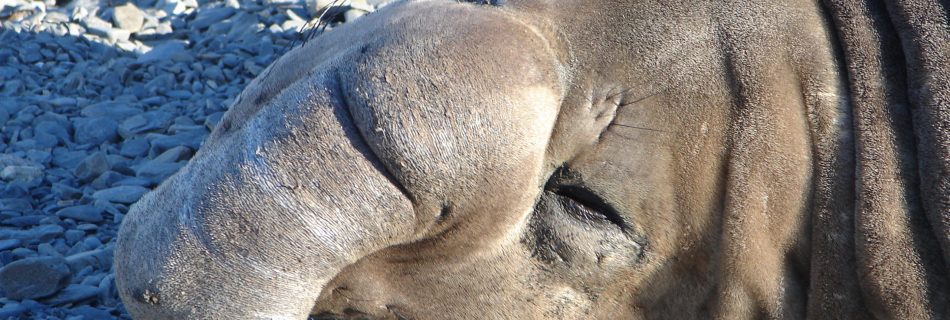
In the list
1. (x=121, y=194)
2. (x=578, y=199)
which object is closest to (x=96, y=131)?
(x=121, y=194)

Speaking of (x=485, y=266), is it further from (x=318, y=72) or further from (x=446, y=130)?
(x=318, y=72)

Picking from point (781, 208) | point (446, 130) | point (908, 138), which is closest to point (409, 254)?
point (446, 130)

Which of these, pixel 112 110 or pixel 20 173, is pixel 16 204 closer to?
pixel 20 173

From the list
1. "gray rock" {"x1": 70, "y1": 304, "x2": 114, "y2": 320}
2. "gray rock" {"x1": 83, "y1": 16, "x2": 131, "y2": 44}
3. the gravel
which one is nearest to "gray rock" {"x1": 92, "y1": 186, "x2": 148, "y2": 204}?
the gravel

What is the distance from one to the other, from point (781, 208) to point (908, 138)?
26 cm

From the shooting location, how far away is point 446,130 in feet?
6.91

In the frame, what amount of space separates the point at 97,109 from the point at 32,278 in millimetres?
1635

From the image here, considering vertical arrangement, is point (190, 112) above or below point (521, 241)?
below

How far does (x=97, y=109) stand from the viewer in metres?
5.04

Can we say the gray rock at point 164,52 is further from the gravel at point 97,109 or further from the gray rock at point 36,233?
the gray rock at point 36,233

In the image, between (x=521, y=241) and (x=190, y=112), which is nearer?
(x=521, y=241)

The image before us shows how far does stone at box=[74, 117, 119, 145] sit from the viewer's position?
4.82 metres

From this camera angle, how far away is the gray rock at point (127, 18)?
5.80 meters

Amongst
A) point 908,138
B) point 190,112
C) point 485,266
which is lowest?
point 190,112
